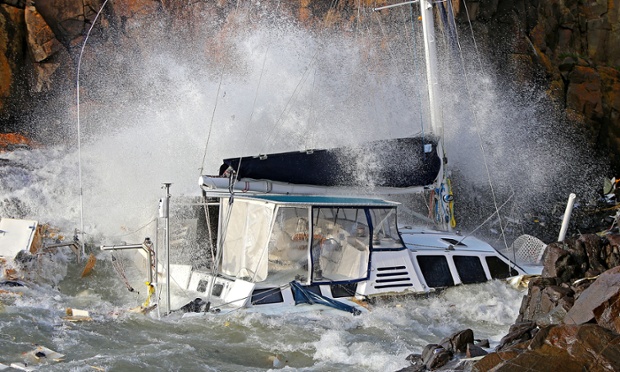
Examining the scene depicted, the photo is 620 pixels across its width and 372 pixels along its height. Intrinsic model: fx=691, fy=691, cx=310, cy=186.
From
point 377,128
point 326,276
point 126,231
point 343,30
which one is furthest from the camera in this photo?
point 343,30

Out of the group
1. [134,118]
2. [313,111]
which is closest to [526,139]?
[313,111]

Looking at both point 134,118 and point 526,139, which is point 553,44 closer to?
point 526,139

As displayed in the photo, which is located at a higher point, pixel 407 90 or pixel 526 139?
pixel 407 90

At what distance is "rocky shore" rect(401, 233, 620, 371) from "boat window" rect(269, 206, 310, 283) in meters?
3.25

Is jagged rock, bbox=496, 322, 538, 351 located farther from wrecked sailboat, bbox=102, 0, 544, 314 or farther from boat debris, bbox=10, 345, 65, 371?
boat debris, bbox=10, 345, 65, 371

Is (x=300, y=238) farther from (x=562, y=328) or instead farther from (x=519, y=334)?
(x=562, y=328)

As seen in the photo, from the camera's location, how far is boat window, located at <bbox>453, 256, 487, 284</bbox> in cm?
1409

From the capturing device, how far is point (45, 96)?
1036 inches

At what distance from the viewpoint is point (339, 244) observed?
41.6ft

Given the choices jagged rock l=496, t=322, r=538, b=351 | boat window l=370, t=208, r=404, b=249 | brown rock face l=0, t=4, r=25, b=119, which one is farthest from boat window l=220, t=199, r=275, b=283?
brown rock face l=0, t=4, r=25, b=119

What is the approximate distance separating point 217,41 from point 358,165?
50.2ft

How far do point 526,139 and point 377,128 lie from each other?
739 cm

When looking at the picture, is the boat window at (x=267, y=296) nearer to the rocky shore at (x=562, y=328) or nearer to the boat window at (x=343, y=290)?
the boat window at (x=343, y=290)

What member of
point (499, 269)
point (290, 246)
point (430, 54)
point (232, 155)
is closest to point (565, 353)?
point (290, 246)
